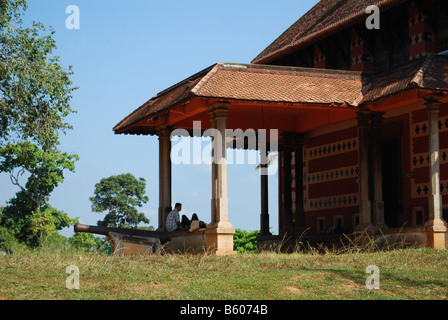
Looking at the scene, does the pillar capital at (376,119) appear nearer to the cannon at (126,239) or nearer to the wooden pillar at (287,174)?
the wooden pillar at (287,174)

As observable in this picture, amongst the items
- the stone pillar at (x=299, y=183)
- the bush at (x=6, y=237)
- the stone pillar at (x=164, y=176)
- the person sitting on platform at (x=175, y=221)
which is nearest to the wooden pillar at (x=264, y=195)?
the stone pillar at (x=299, y=183)

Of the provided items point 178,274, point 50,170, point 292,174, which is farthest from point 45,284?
point 50,170

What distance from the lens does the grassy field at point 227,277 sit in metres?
11.1

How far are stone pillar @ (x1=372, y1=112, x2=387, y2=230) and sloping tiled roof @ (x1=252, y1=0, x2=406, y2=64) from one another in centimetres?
343

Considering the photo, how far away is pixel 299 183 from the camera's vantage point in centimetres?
2258

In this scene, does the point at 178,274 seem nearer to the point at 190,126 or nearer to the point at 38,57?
the point at 190,126

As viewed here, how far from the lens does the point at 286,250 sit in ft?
67.8

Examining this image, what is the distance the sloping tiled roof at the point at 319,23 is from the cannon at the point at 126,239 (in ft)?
28.2

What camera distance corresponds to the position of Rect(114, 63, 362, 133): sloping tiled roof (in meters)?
16.5

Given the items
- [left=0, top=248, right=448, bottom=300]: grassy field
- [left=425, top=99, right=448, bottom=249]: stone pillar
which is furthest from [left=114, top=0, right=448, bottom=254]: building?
[left=0, top=248, right=448, bottom=300]: grassy field

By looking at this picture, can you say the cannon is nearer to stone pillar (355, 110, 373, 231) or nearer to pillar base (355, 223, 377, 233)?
pillar base (355, 223, 377, 233)

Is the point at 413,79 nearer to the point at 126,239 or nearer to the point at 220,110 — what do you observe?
the point at 220,110

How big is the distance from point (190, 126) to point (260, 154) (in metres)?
3.84

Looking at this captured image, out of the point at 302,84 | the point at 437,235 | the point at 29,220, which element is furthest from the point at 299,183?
the point at 29,220
